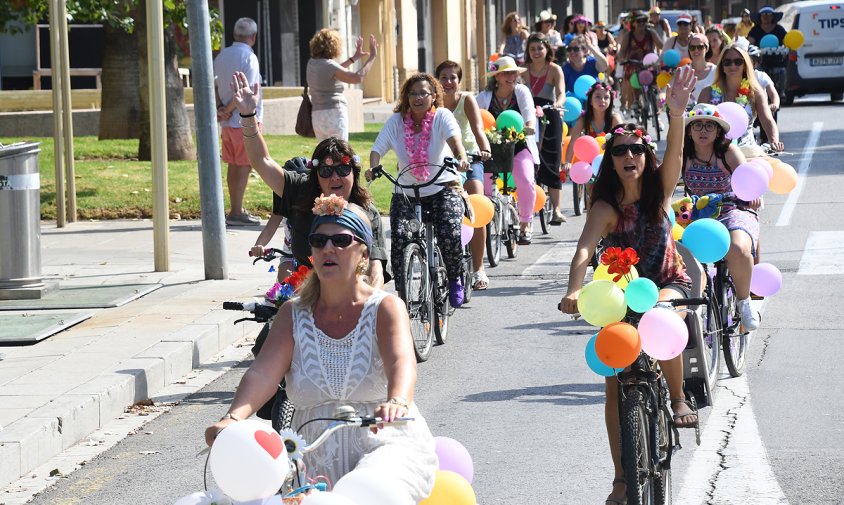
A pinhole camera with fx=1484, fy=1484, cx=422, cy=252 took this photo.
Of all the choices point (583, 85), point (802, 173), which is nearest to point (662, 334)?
point (583, 85)

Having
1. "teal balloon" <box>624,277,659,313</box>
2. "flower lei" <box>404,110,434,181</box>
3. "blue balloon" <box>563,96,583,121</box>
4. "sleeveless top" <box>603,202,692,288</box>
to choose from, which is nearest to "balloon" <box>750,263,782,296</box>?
"flower lei" <box>404,110,434,181</box>

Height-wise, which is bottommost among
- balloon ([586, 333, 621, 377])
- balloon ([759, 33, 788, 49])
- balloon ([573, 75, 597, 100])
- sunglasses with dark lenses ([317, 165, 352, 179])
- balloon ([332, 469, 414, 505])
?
balloon ([332, 469, 414, 505])

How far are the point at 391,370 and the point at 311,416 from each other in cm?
32

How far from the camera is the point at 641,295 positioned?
5.98 metres

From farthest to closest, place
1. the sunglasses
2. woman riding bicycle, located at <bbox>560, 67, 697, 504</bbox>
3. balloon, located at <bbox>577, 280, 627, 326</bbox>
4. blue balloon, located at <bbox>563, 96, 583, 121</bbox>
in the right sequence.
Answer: blue balloon, located at <bbox>563, 96, 583, 121</bbox> → woman riding bicycle, located at <bbox>560, 67, 697, 504</bbox> → balloon, located at <bbox>577, 280, 627, 326</bbox> → the sunglasses

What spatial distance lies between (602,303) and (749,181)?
10.2ft

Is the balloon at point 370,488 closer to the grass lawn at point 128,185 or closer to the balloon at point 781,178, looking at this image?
the balloon at point 781,178

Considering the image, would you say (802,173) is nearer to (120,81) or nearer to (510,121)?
(510,121)

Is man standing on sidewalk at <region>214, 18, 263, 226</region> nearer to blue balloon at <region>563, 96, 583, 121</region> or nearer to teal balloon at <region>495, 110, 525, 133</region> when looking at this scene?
teal balloon at <region>495, 110, 525, 133</region>

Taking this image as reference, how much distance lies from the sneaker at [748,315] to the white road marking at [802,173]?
23.1 feet

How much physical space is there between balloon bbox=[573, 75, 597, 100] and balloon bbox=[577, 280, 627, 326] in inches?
462

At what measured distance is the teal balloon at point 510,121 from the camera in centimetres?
1344

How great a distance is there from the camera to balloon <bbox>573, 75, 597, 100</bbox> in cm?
1753

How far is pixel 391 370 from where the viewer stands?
4.76 m
